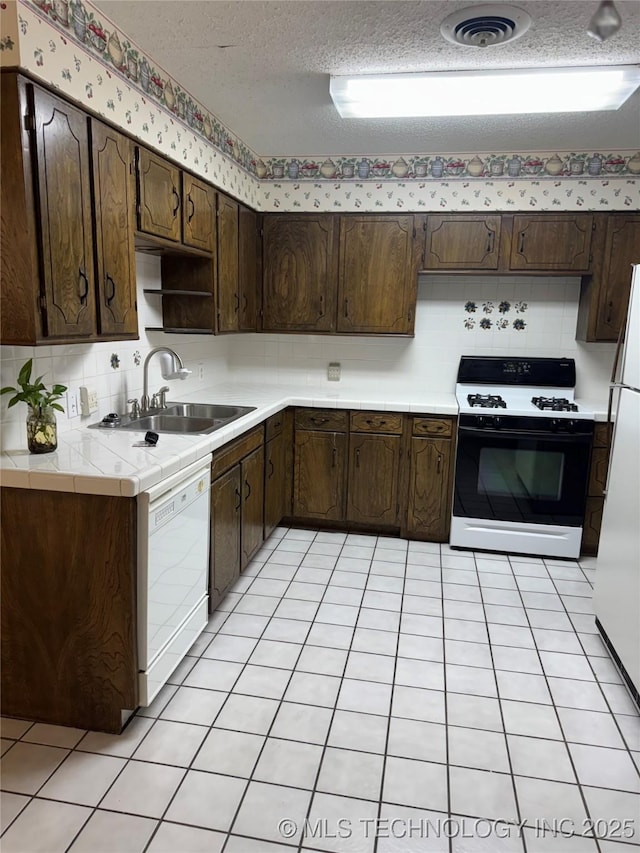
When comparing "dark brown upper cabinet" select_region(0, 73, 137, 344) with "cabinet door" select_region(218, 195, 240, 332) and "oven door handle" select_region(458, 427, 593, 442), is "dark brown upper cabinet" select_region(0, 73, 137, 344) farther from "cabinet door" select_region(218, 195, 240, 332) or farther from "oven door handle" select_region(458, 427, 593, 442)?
"oven door handle" select_region(458, 427, 593, 442)

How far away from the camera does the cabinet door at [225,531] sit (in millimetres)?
2625

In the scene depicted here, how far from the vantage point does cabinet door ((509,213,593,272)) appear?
3621mm

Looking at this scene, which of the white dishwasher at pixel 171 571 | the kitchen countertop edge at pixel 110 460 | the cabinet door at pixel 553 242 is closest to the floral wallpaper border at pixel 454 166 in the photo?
the cabinet door at pixel 553 242

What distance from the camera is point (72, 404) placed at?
249 centimetres

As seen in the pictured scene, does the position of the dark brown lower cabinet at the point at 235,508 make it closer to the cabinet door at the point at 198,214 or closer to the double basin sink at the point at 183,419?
the double basin sink at the point at 183,419

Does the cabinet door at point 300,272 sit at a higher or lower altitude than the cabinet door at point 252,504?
higher

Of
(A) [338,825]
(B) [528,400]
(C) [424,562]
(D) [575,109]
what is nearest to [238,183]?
(D) [575,109]

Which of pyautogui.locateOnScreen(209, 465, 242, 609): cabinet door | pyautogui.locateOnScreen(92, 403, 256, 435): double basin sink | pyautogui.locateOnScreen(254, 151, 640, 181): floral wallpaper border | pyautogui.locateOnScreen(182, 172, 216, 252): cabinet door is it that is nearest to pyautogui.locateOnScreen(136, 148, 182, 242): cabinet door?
pyautogui.locateOnScreen(182, 172, 216, 252): cabinet door

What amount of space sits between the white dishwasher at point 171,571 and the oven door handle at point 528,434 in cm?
179

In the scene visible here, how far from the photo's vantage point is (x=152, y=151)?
2.49m

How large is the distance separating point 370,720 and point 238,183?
122 inches

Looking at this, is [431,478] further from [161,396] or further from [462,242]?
[161,396]

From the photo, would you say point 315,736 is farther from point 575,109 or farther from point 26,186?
point 575,109

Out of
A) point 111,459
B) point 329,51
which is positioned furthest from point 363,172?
point 111,459
